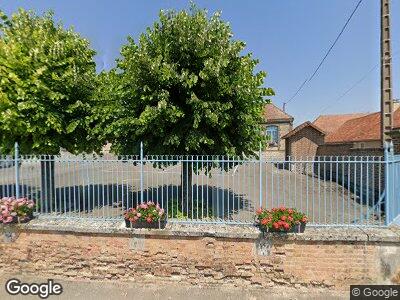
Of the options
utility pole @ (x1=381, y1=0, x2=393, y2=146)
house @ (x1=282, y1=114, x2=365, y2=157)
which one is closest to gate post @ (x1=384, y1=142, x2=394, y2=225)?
utility pole @ (x1=381, y1=0, x2=393, y2=146)

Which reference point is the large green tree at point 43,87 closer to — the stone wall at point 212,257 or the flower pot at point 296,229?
the stone wall at point 212,257

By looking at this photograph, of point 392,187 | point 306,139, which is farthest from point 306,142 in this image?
point 392,187

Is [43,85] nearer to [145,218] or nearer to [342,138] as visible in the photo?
[145,218]

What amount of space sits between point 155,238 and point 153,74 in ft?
11.0

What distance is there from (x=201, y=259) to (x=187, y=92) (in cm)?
345

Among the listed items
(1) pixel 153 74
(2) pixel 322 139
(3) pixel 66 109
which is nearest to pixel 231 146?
(1) pixel 153 74

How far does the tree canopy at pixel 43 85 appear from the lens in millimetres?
5977

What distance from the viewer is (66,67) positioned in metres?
6.46

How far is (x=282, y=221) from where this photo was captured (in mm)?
4980

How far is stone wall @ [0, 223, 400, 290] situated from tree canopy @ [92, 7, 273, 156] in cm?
206

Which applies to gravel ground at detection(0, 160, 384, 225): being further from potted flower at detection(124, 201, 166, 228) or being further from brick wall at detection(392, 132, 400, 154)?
brick wall at detection(392, 132, 400, 154)

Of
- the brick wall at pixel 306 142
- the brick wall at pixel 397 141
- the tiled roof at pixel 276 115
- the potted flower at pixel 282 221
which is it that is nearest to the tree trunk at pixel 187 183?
the potted flower at pixel 282 221

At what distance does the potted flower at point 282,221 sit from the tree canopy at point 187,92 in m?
1.74

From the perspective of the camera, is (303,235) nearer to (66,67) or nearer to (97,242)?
(97,242)
